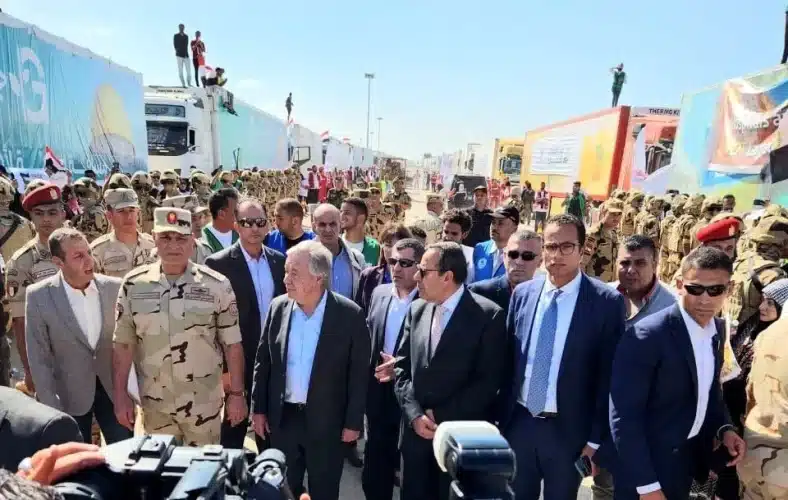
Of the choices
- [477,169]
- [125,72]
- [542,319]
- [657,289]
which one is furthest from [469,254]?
[477,169]

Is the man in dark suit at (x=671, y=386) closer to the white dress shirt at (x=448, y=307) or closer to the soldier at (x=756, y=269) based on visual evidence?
the white dress shirt at (x=448, y=307)

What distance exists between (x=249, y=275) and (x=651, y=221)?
8011 mm

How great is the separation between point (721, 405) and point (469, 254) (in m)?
2.97

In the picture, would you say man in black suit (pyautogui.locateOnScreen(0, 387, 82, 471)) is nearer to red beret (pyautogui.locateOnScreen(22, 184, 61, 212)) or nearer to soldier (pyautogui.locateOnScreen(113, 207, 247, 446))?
soldier (pyautogui.locateOnScreen(113, 207, 247, 446))

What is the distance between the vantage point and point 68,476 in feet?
3.43

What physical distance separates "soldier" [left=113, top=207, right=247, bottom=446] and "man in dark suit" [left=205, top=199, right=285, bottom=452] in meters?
0.59

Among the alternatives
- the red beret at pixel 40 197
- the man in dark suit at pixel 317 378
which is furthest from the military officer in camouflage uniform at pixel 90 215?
the man in dark suit at pixel 317 378

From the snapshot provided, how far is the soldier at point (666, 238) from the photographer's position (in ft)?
26.8

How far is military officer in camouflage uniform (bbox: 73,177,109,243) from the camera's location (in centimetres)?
571

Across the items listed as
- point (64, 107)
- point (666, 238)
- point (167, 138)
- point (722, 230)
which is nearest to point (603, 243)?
point (722, 230)

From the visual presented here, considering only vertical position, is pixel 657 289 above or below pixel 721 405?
above

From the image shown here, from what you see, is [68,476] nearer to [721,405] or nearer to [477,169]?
[721,405]

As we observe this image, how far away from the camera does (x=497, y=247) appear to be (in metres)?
4.68

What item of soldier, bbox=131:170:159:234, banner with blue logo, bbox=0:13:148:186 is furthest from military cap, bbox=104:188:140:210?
banner with blue logo, bbox=0:13:148:186
